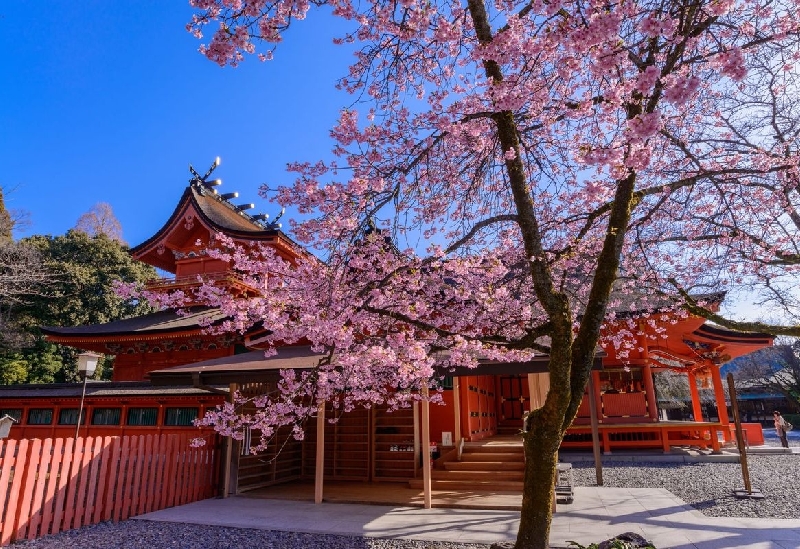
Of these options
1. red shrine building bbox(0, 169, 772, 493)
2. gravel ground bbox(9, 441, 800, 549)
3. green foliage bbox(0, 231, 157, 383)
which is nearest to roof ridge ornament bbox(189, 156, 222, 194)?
red shrine building bbox(0, 169, 772, 493)

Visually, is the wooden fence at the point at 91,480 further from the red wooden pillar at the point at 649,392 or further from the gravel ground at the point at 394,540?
the red wooden pillar at the point at 649,392

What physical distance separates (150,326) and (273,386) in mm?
7645

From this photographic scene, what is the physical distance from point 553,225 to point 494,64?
2.66 metres

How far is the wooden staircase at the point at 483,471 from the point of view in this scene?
8.95 m

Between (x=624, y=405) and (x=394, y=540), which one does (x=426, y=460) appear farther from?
(x=624, y=405)

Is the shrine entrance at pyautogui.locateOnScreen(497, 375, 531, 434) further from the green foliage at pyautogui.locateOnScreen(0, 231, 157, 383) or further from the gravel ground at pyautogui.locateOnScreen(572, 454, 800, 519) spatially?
the green foliage at pyautogui.locateOnScreen(0, 231, 157, 383)

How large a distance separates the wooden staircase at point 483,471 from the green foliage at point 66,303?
63.6 feet

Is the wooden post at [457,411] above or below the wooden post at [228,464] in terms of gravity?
above

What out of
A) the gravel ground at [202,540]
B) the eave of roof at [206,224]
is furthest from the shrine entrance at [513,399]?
the gravel ground at [202,540]

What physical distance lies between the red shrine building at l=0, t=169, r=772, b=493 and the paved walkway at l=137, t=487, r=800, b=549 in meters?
0.99

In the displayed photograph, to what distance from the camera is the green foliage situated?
886 inches

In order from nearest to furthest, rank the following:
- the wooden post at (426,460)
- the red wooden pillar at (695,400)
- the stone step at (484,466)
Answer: the wooden post at (426,460) → the stone step at (484,466) → the red wooden pillar at (695,400)

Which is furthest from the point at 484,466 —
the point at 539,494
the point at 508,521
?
the point at 539,494

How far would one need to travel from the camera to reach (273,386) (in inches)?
400
